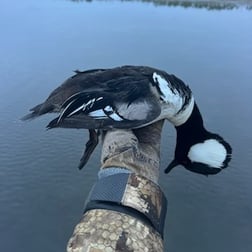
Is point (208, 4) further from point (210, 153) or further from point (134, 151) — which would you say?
point (134, 151)

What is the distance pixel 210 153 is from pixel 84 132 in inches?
131

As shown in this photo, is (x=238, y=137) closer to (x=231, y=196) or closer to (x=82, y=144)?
(x=231, y=196)

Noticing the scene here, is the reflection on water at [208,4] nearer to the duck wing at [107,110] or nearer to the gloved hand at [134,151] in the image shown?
the duck wing at [107,110]

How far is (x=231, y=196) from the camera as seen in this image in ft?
16.6

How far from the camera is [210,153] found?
263 centimetres

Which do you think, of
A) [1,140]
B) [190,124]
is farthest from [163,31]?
[190,124]

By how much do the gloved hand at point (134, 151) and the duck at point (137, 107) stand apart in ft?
0.47

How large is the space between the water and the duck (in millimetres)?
1923

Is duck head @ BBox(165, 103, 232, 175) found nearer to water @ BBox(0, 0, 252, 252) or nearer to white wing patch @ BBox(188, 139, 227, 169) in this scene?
white wing patch @ BBox(188, 139, 227, 169)

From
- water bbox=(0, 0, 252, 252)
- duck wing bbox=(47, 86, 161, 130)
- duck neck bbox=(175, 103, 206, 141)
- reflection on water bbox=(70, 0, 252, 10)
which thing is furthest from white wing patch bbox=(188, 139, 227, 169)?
reflection on water bbox=(70, 0, 252, 10)

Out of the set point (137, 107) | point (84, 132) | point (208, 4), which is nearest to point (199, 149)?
point (137, 107)

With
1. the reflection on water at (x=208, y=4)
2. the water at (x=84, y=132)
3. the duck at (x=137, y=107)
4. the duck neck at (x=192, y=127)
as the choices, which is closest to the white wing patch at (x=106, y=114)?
the duck at (x=137, y=107)

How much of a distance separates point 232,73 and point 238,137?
1777 millimetres

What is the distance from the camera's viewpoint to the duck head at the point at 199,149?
2.65 meters
